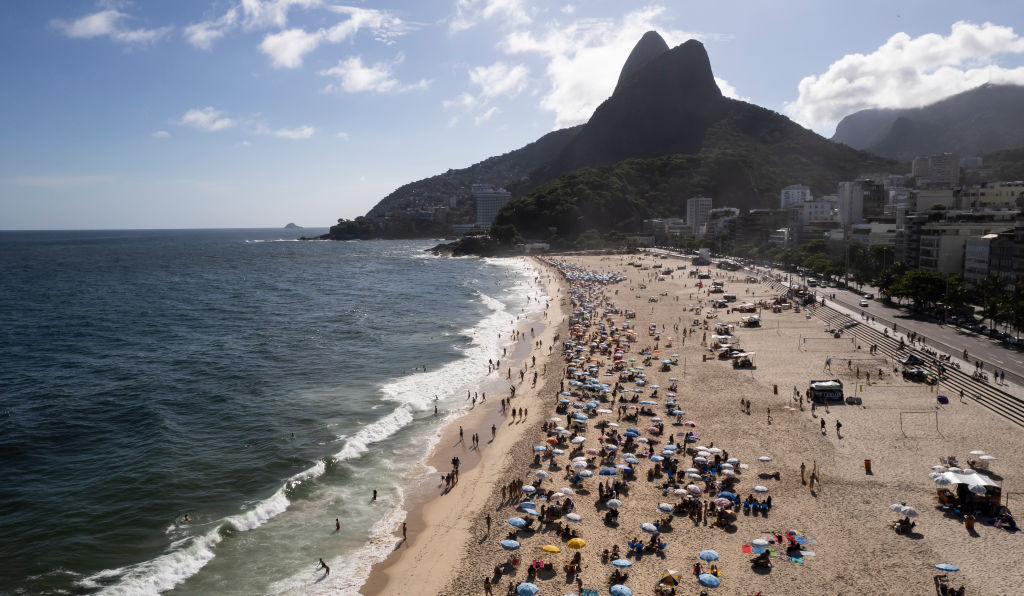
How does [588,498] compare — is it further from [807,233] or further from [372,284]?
[807,233]

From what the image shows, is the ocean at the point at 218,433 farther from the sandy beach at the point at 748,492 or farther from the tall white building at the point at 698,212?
the tall white building at the point at 698,212

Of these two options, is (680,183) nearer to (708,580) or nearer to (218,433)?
(218,433)

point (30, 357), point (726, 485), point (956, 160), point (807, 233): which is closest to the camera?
point (726, 485)

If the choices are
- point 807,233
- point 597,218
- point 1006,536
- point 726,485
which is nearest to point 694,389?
point 726,485

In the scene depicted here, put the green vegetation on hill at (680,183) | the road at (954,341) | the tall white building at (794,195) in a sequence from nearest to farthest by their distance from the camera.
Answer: the road at (954,341) < the tall white building at (794,195) < the green vegetation on hill at (680,183)

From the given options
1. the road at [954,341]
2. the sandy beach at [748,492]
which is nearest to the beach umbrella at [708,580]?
the sandy beach at [748,492]

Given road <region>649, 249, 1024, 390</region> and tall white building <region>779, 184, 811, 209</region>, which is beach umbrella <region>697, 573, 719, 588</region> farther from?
tall white building <region>779, 184, 811, 209</region>
